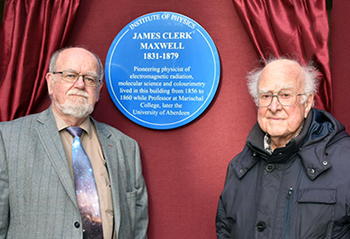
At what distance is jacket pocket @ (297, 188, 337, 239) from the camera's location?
1.88 m

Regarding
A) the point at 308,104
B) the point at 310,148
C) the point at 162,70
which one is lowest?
the point at 310,148

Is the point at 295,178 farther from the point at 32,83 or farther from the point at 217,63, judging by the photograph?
the point at 32,83

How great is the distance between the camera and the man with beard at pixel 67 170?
2129mm

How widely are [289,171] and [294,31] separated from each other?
44.4 inches

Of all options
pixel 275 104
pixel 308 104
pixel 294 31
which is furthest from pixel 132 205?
pixel 294 31

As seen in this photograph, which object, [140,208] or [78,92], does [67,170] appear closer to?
[78,92]

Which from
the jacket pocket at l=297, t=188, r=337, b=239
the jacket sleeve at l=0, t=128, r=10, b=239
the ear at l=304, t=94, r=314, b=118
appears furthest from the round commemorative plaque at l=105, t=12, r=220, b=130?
the jacket pocket at l=297, t=188, r=337, b=239

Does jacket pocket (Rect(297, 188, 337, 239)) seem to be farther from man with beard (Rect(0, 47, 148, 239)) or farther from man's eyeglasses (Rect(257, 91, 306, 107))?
man with beard (Rect(0, 47, 148, 239))

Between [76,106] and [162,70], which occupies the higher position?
[162,70]

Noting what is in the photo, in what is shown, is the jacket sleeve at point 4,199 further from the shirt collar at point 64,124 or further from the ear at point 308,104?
the ear at point 308,104

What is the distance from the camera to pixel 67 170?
85.5 inches

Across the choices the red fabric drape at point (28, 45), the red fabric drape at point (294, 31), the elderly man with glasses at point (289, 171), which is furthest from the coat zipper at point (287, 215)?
the red fabric drape at point (28, 45)

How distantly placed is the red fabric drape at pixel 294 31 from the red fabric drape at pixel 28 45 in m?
1.37

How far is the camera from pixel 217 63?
2822mm
